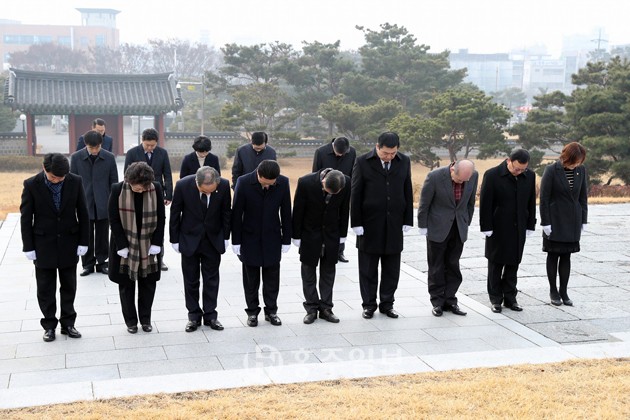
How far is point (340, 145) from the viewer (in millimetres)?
7855

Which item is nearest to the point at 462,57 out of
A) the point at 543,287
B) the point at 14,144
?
the point at 14,144

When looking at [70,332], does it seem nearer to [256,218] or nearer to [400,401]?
[256,218]

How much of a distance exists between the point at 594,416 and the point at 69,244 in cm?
404

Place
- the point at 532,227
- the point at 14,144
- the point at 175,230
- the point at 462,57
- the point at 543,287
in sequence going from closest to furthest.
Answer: the point at 175,230 → the point at 532,227 → the point at 543,287 → the point at 14,144 → the point at 462,57

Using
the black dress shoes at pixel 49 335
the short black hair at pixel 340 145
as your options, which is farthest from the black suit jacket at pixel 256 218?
the short black hair at pixel 340 145

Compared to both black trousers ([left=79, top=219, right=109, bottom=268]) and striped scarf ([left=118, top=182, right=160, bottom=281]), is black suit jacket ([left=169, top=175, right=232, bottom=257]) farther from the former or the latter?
black trousers ([left=79, top=219, right=109, bottom=268])

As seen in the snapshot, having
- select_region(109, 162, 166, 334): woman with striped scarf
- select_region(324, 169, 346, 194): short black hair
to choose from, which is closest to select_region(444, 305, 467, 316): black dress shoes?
select_region(324, 169, 346, 194): short black hair

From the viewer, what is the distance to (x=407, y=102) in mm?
32188

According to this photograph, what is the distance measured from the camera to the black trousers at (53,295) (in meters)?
5.76

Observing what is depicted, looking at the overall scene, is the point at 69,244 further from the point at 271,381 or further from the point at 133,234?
the point at 271,381

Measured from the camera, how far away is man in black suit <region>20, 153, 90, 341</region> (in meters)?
5.62

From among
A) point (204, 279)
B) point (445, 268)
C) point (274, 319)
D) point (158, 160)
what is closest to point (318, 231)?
point (274, 319)

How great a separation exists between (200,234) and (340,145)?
2416 millimetres

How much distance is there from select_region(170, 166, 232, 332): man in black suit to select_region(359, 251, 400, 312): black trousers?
1324 millimetres
